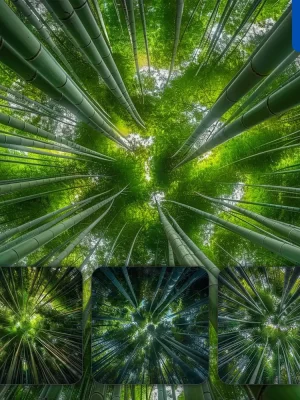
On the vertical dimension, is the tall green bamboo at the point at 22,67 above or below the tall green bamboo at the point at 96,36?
below

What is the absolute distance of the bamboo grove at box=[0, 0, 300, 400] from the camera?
2727 millimetres

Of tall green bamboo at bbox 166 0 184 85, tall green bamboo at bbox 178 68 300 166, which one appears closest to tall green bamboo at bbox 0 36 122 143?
tall green bamboo at bbox 178 68 300 166

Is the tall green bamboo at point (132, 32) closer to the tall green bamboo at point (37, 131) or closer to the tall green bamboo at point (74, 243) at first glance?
the tall green bamboo at point (37, 131)

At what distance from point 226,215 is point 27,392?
251 cm

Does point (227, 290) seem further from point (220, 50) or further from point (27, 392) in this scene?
point (220, 50)

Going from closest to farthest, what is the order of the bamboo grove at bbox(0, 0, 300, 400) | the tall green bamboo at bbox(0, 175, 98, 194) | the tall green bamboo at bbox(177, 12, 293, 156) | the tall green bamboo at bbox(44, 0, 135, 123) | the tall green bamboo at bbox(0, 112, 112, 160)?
the tall green bamboo at bbox(177, 12, 293, 156)
the tall green bamboo at bbox(44, 0, 135, 123)
the tall green bamboo at bbox(0, 112, 112, 160)
the bamboo grove at bbox(0, 0, 300, 400)
the tall green bamboo at bbox(0, 175, 98, 194)

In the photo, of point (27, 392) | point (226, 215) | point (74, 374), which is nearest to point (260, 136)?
point (226, 215)

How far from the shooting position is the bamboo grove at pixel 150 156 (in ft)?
8.95

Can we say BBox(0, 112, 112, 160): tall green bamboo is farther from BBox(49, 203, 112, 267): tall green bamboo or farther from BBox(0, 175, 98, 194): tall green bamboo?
BBox(49, 203, 112, 267): tall green bamboo

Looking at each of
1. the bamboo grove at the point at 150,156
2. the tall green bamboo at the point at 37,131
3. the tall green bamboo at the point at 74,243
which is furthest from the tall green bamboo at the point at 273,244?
the tall green bamboo at the point at 37,131

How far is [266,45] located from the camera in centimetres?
143

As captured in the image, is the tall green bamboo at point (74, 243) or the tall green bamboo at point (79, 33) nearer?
the tall green bamboo at point (79, 33)

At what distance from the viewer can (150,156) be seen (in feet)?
11.3

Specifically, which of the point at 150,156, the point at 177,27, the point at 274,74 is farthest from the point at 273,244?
the point at 177,27
